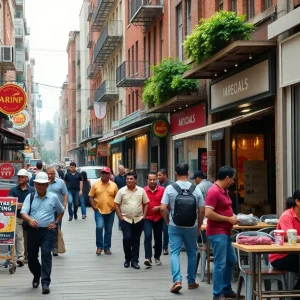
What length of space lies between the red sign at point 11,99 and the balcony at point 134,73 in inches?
354

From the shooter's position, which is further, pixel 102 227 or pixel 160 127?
pixel 160 127

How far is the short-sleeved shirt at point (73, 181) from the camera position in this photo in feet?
76.4

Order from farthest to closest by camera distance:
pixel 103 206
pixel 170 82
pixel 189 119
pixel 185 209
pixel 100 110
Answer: pixel 100 110 → pixel 189 119 → pixel 170 82 → pixel 103 206 → pixel 185 209

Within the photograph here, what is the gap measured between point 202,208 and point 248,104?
7.74 meters

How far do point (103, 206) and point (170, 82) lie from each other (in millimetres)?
9606

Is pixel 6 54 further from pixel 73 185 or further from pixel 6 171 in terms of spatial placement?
pixel 6 171

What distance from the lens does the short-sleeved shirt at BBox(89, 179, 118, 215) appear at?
14.8 m

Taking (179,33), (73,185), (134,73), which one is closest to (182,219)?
(73,185)

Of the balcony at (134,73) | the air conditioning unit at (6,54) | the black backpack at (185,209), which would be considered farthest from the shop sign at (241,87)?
the air conditioning unit at (6,54)

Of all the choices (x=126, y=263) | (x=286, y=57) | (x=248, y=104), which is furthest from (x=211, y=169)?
(x=126, y=263)

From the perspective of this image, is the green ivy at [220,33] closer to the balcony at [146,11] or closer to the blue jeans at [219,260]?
the blue jeans at [219,260]

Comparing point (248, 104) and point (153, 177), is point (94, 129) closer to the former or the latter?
point (248, 104)

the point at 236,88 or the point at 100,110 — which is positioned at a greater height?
the point at 100,110

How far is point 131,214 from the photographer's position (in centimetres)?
1306
